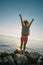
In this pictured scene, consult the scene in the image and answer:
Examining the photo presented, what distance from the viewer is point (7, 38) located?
2920 millimetres

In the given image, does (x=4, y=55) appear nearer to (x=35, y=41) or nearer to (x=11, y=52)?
(x=11, y=52)

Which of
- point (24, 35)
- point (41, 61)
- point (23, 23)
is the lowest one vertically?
point (41, 61)

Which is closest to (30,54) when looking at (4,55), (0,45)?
(4,55)

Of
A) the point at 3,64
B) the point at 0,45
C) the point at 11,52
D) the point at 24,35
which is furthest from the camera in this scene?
the point at 0,45

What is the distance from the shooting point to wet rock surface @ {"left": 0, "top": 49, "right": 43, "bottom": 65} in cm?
228

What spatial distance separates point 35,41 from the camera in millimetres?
2896

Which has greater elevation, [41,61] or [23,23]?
[23,23]

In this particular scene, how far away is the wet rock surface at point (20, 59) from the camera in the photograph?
2.28 meters

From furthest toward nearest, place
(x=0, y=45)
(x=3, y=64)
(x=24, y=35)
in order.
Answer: (x=0, y=45)
(x=24, y=35)
(x=3, y=64)

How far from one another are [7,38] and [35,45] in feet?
1.68

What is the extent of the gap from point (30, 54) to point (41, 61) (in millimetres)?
200

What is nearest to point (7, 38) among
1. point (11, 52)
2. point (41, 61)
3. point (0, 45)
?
point (0, 45)

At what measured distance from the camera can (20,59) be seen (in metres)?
2.34

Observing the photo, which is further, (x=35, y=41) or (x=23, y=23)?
(x=35, y=41)
